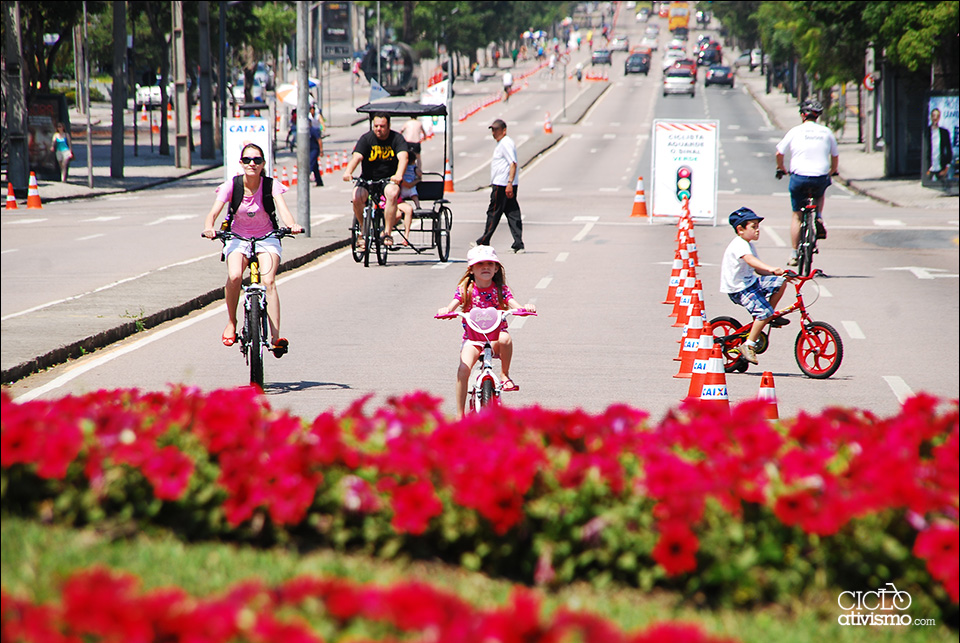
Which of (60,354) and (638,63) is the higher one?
(638,63)

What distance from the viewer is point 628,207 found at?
104 ft

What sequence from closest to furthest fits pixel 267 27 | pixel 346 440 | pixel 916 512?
pixel 916 512 < pixel 346 440 < pixel 267 27

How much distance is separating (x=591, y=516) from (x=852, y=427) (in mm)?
1446

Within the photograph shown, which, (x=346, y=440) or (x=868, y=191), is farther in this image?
(x=868, y=191)

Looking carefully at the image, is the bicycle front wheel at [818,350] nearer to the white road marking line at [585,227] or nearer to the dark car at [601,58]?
the white road marking line at [585,227]

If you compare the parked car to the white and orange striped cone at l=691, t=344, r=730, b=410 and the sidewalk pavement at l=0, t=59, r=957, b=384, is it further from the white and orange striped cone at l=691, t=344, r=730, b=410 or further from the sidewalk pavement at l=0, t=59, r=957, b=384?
the white and orange striped cone at l=691, t=344, r=730, b=410

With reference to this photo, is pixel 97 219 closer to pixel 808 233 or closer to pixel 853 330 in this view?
pixel 808 233

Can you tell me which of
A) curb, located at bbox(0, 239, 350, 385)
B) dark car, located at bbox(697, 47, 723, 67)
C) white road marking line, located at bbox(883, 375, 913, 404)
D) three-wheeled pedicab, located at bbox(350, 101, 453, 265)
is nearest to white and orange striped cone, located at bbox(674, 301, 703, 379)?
white road marking line, located at bbox(883, 375, 913, 404)

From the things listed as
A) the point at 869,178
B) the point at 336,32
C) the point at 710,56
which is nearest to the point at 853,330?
the point at 869,178

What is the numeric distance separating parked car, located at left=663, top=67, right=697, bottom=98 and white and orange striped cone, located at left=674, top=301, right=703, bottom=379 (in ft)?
247

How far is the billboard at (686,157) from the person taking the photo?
25.9m

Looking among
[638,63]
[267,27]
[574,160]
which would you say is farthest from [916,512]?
[638,63]

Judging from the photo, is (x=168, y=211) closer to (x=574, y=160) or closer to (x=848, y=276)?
(x=848, y=276)

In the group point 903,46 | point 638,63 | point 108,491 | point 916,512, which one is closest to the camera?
point 916,512
